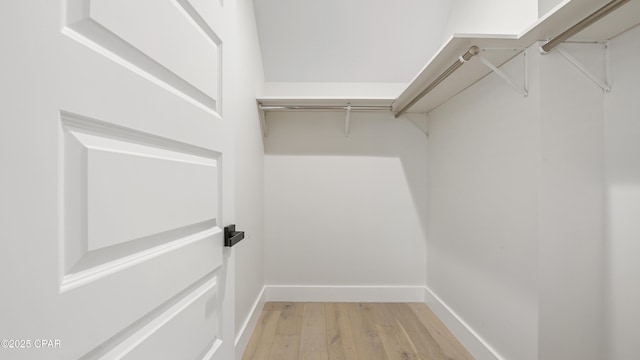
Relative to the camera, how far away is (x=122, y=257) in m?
0.47

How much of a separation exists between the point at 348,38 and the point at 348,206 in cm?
136

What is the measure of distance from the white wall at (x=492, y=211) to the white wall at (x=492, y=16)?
250mm

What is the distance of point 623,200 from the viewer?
112 centimetres

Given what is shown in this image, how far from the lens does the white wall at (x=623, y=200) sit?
1.08m

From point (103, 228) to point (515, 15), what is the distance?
195cm

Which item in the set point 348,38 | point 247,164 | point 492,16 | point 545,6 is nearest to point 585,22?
point 545,6

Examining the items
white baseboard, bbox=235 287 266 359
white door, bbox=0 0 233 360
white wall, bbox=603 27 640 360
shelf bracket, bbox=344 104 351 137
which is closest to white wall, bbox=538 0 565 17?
white wall, bbox=603 27 640 360

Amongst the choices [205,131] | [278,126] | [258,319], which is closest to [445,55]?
[205,131]

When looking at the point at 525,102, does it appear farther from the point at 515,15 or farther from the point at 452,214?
the point at 452,214

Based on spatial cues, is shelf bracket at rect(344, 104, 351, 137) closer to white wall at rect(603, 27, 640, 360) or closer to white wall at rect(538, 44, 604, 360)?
white wall at rect(538, 44, 604, 360)

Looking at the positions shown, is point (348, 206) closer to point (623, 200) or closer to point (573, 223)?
point (573, 223)

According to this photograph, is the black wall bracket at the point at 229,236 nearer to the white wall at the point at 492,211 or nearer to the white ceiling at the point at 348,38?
the white wall at the point at 492,211

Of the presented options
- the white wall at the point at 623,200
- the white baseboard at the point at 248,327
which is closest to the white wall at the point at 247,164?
the white baseboard at the point at 248,327

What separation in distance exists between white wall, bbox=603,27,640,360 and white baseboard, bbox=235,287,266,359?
172 cm
